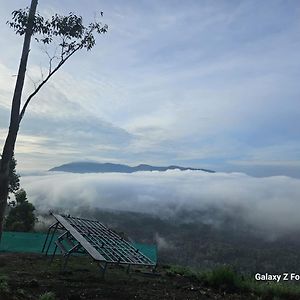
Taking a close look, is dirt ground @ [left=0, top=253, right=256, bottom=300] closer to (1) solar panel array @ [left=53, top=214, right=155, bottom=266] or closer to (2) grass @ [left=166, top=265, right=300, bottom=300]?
(2) grass @ [left=166, top=265, right=300, bottom=300]

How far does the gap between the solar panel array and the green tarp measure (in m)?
1.65

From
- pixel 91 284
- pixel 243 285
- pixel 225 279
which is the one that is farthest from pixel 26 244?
pixel 243 285

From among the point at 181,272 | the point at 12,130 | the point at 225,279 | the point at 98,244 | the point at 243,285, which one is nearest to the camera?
the point at 12,130

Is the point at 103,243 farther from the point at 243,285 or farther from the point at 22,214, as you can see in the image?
the point at 22,214

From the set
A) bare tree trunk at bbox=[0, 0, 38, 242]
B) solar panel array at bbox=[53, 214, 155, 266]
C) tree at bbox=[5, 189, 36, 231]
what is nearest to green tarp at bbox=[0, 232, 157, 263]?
solar panel array at bbox=[53, 214, 155, 266]

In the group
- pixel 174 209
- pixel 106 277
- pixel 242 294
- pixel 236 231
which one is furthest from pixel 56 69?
pixel 174 209

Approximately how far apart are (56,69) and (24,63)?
87cm

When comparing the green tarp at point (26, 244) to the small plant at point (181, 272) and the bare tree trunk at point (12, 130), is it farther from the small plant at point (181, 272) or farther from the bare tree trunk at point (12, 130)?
the bare tree trunk at point (12, 130)

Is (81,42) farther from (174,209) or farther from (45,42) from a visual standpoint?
(174,209)

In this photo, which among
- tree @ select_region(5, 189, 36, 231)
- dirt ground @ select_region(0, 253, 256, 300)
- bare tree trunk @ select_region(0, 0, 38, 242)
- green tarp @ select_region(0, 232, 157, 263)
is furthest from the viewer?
tree @ select_region(5, 189, 36, 231)

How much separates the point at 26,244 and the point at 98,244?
5.01 metres

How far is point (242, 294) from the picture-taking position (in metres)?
9.14

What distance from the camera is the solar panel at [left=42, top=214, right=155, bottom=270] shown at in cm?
1030

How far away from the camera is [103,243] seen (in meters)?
11.6
